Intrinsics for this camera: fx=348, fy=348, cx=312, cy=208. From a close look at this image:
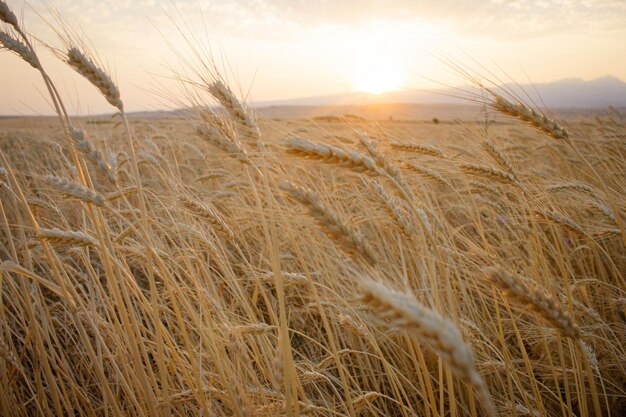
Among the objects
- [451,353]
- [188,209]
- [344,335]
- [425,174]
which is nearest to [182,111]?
[188,209]

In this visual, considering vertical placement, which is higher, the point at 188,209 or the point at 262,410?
the point at 188,209

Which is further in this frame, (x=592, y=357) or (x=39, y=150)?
(x=39, y=150)

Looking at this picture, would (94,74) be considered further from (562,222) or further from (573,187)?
(573,187)

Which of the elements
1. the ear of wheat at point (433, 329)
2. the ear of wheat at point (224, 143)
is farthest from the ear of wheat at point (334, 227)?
the ear of wheat at point (224, 143)

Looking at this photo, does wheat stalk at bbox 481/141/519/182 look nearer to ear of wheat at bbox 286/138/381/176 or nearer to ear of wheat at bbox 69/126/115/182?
ear of wheat at bbox 286/138/381/176

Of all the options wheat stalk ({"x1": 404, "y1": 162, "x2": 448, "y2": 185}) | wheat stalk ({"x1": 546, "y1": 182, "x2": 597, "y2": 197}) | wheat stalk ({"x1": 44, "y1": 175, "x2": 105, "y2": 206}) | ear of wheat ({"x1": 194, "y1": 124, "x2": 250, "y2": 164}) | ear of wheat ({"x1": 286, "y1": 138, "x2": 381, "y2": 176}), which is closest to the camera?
ear of wheat ({"x1": 286, "y1": 138, "x2": 381, "y2": 176})

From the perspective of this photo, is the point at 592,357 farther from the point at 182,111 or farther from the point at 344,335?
the point at 182,111


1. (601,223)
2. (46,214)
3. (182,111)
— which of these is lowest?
(601,223)

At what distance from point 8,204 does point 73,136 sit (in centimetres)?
304

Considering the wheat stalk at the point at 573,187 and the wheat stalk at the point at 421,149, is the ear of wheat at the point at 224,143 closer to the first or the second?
the wheat stalk at the point at 421,149

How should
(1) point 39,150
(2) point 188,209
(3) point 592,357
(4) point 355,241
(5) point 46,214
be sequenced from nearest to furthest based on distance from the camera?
(4) point 355,241 < (3) point 592,357 < (2) point 188,209 < (5) point 46,214 < (1) point 39,150

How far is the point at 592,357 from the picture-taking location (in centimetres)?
128

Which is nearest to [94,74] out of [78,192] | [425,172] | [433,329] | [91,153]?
[91,153]

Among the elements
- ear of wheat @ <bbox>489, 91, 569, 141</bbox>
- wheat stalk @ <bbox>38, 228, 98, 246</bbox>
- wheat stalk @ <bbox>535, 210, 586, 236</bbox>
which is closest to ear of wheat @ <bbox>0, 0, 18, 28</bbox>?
wheat stalk @ <bbox>38, 228, 98, 246</bbox>
